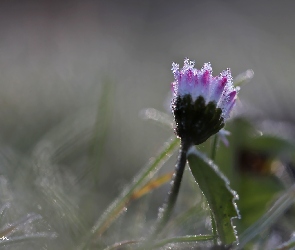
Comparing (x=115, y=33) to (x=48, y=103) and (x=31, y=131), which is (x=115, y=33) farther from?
(x=31, y=131)

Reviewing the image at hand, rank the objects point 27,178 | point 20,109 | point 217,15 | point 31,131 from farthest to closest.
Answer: point 217,15
point 20,109
point 31,131
point 27,178

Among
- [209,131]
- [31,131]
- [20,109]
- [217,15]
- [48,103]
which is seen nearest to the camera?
[209,131]

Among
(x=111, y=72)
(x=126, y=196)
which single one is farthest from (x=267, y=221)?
(x=111, y=72)

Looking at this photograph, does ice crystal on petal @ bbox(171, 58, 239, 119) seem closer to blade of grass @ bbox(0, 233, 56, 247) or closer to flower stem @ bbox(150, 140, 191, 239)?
flower stem @ bbox(150, 140, 191, 239)

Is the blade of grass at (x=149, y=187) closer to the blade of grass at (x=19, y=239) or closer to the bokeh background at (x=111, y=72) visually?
the bokeh background at (x=111, y=72)

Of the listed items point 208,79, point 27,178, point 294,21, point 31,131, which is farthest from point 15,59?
point 294,21

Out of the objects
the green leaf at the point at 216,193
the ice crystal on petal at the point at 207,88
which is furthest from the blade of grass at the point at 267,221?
the ice crystal on petal at the point at 207,88

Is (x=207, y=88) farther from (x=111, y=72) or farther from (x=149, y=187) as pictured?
(x=111, y=72)
